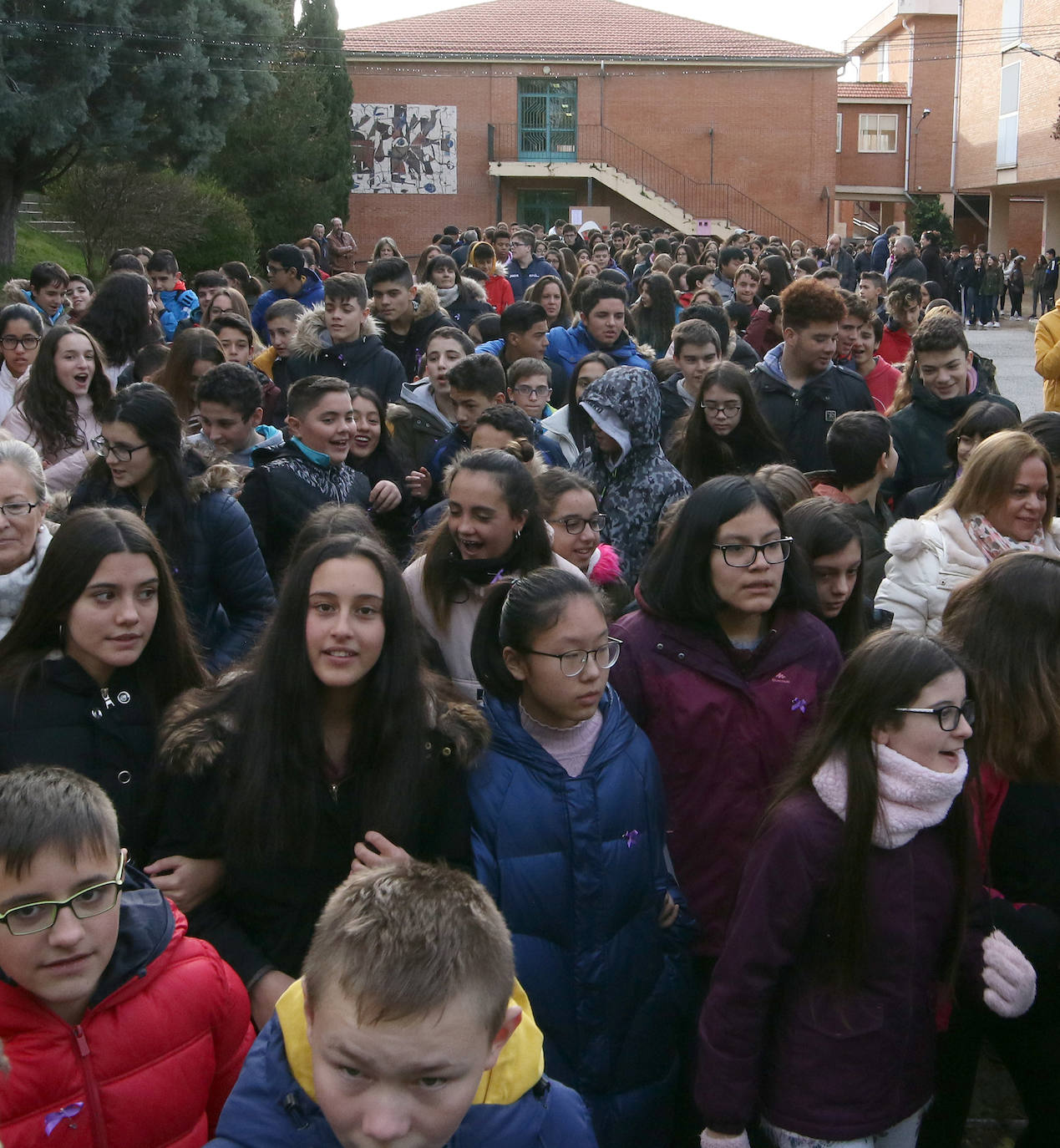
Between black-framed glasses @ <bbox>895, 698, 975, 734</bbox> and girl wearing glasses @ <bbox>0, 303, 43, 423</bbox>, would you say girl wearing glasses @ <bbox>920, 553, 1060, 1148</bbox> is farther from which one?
girl wearing glasses @ <bbox>0, 303, 43, 423</bbox>

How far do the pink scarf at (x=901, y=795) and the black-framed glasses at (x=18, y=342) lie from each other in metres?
5.78

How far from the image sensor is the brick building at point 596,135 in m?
44.0

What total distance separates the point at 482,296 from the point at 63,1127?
31.4 ft

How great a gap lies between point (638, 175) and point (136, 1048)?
44714 millimetres

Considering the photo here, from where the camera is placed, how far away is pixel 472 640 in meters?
3.42

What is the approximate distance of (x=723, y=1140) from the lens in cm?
272

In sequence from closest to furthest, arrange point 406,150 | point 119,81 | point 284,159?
point 119,81 < point 284,159 < point 406,150

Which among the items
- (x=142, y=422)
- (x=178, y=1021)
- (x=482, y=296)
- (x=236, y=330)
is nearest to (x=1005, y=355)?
(x=482, y=296)

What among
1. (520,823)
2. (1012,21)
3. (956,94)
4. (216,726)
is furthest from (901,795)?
(956,94)

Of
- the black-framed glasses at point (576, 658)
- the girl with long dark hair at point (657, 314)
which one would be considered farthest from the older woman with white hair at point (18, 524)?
the girl with long dark hair at point (657, 314)

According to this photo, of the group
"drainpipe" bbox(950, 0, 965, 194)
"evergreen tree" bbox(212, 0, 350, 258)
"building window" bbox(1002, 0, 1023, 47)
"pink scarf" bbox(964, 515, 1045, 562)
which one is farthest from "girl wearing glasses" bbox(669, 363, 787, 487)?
"drainpipe" bbox(950, 0, 965, 194)

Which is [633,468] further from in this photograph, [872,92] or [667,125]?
[872,92]

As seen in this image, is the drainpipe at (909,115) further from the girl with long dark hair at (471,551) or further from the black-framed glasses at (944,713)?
the black-framed glasses at (944,713)

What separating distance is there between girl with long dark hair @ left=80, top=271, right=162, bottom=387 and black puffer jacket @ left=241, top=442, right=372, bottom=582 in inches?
106
